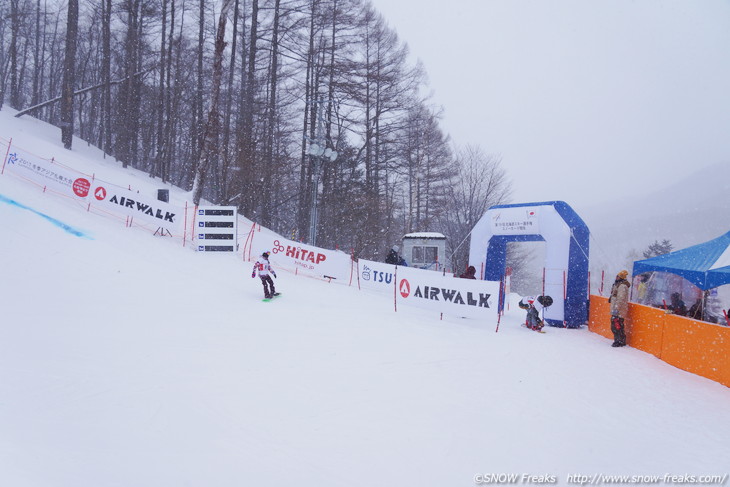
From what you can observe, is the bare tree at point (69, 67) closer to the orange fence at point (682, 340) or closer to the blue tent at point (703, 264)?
the orange fence at point (682, 340)

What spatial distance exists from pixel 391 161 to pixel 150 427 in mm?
25355

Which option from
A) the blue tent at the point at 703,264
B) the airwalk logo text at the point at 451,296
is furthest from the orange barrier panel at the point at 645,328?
the airwalk logo text at the point at 451,296

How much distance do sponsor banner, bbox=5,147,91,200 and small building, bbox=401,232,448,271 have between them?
13.9 meters

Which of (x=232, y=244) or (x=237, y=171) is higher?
(x=237, y=171)

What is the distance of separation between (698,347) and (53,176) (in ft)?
67.2

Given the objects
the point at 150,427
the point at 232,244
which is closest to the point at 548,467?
the point at 150,427

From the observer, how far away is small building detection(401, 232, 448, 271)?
2202 cm

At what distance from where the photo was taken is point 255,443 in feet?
16.6

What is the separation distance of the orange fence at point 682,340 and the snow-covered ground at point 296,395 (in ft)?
1.06

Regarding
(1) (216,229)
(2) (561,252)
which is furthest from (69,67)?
(2) (561,252)

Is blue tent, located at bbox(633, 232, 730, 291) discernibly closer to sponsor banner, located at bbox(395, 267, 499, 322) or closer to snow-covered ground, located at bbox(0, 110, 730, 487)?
snow-covered ground, located at bbox(0, 110, 730, 487)

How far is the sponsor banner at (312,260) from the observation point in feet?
54.7

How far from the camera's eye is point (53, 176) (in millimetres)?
17078

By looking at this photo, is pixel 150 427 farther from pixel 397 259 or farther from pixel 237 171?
pixel 237 171
